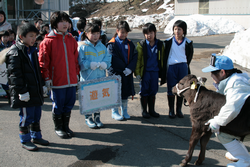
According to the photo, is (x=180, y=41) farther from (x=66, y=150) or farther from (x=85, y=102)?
(x=66, y=150)

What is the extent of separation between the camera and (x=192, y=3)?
99.5ft

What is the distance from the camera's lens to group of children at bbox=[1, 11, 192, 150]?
135 inches

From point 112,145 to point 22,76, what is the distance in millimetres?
1845

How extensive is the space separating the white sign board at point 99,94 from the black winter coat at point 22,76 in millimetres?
733

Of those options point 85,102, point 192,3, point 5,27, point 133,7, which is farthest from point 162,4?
point 85,102

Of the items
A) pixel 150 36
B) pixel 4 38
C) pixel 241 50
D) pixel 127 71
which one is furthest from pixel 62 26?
pixel 241 50

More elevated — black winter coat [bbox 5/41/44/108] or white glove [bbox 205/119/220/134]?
black winter coat [bbox 5/41/44/108]

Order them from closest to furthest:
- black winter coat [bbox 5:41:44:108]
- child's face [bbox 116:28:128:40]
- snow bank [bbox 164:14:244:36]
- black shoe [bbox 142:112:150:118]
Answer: black winter coat [bbox 5:41:44:108], child's face [bbox 116:28:128:40], black shoe [bbox 142:112:150:118], snow bank [bbox 164:14:244:36]

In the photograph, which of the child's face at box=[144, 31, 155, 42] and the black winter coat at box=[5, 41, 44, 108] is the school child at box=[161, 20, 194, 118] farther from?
the black winter coat at box=[5, 41, 44, 108]

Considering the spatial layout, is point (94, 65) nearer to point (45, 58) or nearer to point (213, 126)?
point (45, 58)

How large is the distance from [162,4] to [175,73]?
4383cm

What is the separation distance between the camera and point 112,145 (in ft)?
12.6

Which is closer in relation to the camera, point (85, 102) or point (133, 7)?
point (85, 102)

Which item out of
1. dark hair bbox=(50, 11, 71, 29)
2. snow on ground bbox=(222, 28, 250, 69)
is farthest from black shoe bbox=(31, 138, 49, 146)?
snow on ground bbox=(222, 28, 250, 69)
